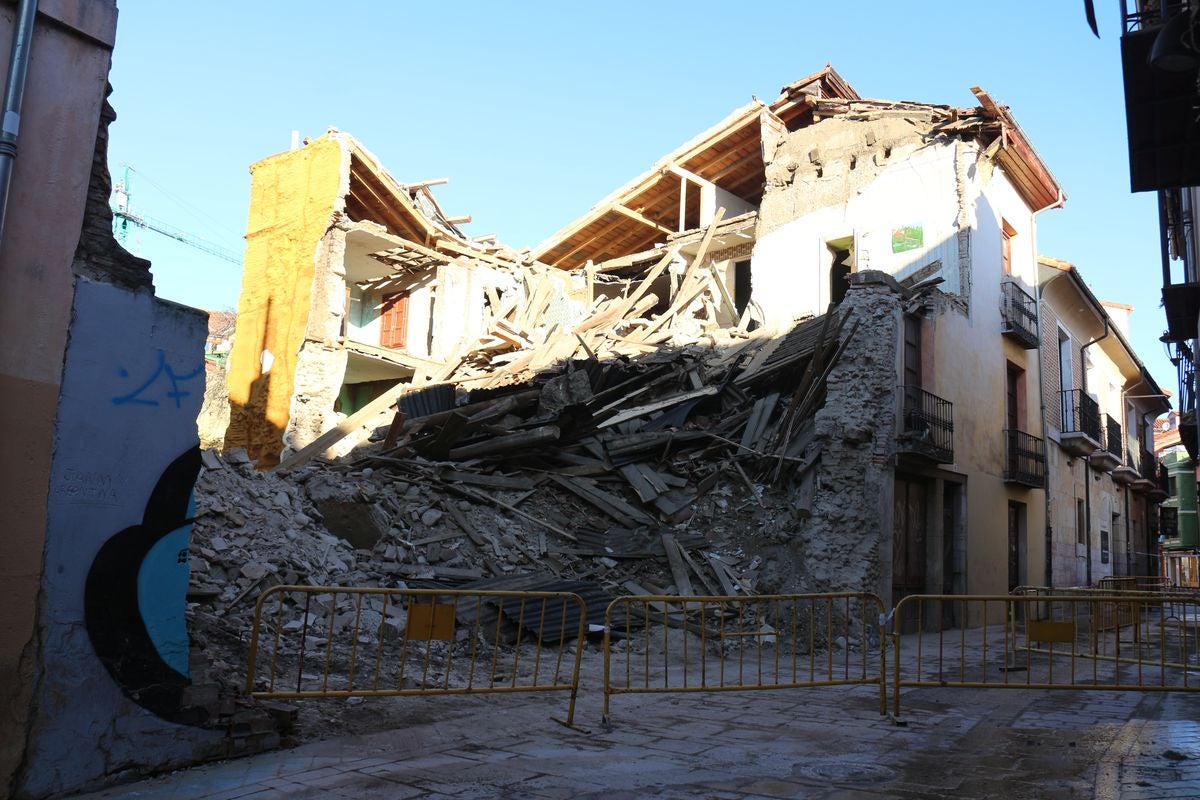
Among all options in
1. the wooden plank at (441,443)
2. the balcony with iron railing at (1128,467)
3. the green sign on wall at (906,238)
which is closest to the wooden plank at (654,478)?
the wooden plank at (441,443)

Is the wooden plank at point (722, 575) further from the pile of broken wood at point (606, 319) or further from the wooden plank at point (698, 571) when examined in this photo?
the pile of broken wood at point (606, 319)

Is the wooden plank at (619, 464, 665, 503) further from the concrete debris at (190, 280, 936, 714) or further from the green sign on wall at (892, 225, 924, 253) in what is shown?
the green sign on wall at (892, 225, 924, 253)

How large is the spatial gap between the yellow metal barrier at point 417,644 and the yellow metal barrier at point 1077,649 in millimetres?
3151

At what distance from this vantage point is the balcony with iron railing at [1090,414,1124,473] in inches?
907

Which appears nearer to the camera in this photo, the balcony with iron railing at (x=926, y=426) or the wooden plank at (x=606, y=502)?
the wooden plank at (x=606, y=502)

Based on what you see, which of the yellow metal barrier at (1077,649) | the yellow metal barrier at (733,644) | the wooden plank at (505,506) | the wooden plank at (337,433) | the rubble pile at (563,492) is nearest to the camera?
the yellow metal barrier at (1077,649)

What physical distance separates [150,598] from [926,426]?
12175mm

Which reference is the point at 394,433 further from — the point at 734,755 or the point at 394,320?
the point at 394,320

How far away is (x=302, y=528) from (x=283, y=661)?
114 inches

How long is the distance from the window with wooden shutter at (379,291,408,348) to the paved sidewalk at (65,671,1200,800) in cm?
1807

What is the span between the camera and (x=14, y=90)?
4406 mm

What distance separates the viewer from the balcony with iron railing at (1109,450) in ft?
75.6

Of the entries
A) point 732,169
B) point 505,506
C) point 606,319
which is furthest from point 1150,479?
point 505,506

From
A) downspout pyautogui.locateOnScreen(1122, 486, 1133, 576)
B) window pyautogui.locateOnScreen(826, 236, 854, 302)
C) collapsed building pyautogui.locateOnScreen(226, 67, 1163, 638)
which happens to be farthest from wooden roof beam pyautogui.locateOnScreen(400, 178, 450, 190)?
downspout pyautogui.locateOnScreen(1122, 486, 1133, 576)
